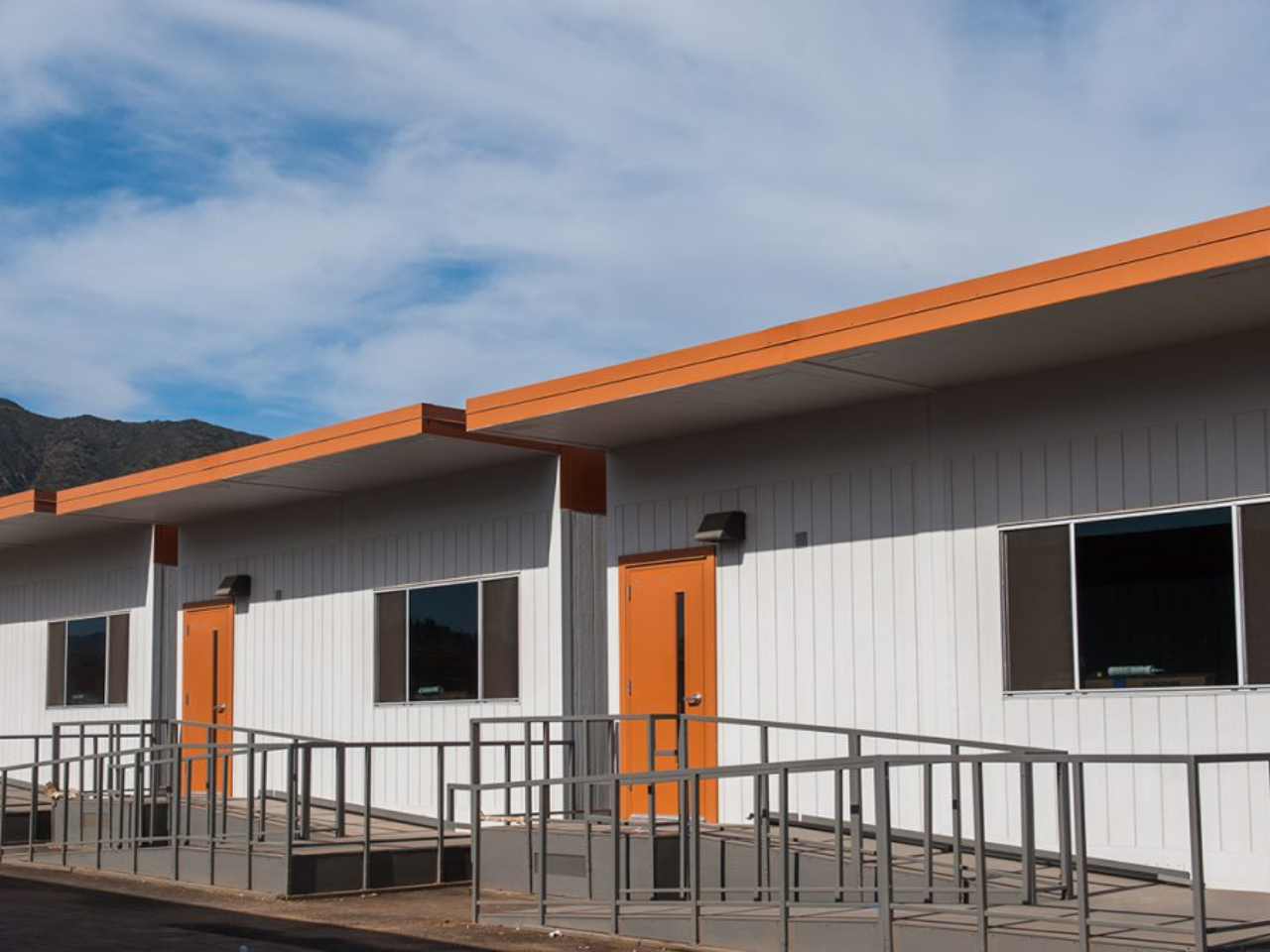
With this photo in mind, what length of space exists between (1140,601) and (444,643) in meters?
7.33

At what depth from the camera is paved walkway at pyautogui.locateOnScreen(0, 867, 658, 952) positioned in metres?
9.65

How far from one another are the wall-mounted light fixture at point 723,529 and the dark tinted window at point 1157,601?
3009 millimetres

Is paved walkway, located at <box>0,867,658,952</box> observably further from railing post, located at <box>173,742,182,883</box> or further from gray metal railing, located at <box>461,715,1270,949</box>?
gray metal railing, located at <box>461,715,1270,949</box>

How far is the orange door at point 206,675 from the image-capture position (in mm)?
18484

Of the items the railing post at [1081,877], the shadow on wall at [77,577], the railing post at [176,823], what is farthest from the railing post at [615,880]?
the shadow on wall at [77,577]

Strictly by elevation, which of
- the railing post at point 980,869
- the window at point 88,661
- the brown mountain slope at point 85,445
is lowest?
the railing post at point 980,869

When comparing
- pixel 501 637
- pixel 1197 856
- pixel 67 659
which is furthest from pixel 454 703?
pixel 1197 856

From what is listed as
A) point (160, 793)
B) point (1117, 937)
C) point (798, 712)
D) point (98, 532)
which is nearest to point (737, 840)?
point (798, 712)

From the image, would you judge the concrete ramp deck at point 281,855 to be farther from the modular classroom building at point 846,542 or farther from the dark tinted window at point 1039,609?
the dark tinted window at point 1039,609

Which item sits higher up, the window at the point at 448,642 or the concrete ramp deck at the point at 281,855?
the window at the point at 448,642

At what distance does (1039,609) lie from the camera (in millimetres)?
10758

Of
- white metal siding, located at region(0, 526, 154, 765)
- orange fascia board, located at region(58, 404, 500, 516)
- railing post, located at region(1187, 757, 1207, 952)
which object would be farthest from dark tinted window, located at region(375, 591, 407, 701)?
railing post, located at region(1187, 757, 1207, 952)

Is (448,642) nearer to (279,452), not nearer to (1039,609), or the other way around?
(279,452)

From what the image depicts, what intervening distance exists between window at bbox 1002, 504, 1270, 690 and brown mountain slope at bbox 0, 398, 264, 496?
66388 mm
